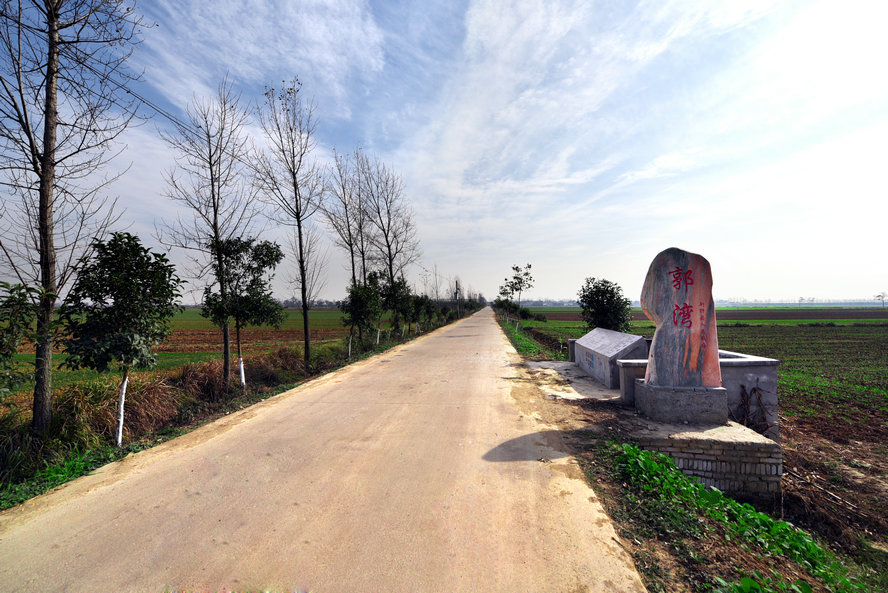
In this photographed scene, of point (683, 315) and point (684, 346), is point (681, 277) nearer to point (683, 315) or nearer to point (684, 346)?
point (683, 315)

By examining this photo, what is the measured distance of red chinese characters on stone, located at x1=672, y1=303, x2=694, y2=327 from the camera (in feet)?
18.4

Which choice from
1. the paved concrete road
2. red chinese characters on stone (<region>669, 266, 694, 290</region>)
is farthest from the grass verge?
red chinese characters on stone (<region>669, 266, 694, 290</region>)

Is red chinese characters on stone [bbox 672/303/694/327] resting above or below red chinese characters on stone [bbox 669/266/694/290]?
below

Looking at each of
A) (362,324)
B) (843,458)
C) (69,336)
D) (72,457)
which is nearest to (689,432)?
(843,458)

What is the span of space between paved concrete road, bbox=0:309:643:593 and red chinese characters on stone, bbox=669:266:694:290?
327cm

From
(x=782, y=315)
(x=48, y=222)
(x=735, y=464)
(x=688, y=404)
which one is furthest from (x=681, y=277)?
(x=782, y=315)

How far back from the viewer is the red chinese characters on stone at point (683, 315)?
5622 millimetres

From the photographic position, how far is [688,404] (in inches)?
213

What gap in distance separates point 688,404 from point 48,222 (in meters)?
9.85

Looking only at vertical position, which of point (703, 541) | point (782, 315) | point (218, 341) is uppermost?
point (218, 341)

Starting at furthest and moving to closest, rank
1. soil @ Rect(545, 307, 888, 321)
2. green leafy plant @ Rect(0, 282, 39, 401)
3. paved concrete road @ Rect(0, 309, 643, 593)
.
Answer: soil @ Rect(545, 307, 888, 321) < green leafy plant @ Rect(0, 282, 39, 401) < paved concrete road @ Rect(0, 309, 643, 593)

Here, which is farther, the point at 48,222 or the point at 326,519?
the point at 48,222

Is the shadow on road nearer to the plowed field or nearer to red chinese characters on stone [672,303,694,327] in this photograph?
red chinese characters on stone [672,303,694,327]

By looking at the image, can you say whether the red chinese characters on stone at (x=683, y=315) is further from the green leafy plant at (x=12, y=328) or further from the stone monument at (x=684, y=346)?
the green leafy plant at (x=12, y=328)
